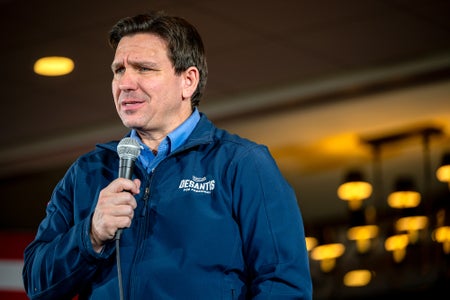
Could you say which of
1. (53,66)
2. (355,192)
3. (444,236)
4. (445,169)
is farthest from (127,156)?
(355,192)

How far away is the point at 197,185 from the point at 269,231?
0.16 meters

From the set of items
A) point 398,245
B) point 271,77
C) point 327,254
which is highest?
point 271,77

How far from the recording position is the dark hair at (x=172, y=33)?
1.84 meters

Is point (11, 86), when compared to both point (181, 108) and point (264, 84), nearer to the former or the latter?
point (264, 84)

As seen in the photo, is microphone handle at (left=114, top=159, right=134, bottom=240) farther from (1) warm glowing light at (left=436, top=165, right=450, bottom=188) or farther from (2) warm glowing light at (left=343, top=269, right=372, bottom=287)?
(2) warm glowing light at (left=343, top=269, right=372, bottom=287)

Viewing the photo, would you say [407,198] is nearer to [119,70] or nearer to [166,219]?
[119,70]

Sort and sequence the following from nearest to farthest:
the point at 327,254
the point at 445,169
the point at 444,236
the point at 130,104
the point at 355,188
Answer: the point at 130,104
the point at 445,169
the point at 444,236
the point at 355,188
the point at 327,254

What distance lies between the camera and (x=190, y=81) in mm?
1892

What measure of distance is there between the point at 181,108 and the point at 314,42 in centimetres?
328

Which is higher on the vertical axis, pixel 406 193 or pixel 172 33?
pixel 172 33

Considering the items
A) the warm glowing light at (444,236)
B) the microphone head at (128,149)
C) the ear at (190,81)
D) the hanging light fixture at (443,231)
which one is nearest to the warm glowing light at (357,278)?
the hanging light fixture at (443,231)

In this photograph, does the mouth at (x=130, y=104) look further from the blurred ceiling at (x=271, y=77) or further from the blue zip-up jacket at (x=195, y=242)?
the blurred ceiling at (x=271, y=77)

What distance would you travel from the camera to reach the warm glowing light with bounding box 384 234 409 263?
29.7 ft

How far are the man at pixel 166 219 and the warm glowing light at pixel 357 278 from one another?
33.0ft
